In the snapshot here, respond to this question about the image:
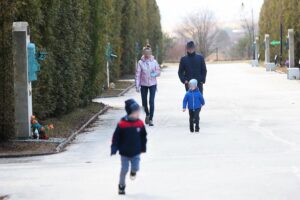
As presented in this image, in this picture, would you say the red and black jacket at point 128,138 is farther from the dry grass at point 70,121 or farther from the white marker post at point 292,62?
the white marker post at point 292,62

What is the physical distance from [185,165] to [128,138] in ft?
7.42

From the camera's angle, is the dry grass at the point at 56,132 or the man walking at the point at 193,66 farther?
the man walking at the point at 193,66

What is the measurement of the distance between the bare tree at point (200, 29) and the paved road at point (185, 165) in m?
78.2

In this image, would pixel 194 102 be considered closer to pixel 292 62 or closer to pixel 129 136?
pixel 129 136

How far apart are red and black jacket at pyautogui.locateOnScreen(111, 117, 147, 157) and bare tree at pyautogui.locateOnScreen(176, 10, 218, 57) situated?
85.5 meters

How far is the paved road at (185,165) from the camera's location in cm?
826

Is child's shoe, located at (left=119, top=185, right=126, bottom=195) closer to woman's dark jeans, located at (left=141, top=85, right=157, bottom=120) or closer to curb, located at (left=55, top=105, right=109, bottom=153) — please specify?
curb, located at (left=55, top=105, right=109, bottom=153)

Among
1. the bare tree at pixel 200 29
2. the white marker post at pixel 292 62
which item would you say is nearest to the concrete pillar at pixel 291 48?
the white marker post at pixel 292 62

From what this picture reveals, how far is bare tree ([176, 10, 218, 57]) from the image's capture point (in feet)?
313

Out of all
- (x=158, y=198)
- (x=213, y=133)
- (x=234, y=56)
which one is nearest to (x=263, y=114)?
(x=213, y=133)

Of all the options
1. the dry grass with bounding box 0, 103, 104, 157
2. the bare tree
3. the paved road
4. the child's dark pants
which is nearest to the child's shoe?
the paved road

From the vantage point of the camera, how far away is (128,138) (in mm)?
8055

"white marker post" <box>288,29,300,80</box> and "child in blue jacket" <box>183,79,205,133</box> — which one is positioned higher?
"white marker post" <box>288,29,300,80</box>

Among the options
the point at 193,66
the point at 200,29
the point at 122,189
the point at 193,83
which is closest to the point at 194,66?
the point at 193,66
